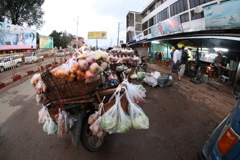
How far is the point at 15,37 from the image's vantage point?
16.2m

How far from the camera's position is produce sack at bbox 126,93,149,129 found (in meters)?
1.49

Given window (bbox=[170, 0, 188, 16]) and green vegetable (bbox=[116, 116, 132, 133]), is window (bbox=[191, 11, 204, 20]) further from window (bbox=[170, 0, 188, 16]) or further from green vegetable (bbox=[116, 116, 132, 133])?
green vegetable (bbox=[116, 116, 132, 133])

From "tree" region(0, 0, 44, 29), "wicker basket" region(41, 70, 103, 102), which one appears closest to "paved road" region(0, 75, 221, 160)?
"wicker basket" region(41, 70, 103, 102)

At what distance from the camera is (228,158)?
1081 mm

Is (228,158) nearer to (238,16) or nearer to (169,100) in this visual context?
(169,100)

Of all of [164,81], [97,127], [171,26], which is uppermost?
[171,26]

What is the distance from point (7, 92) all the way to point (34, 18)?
23.4 metres

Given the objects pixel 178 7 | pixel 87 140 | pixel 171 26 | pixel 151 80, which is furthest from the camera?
pixel 178 7

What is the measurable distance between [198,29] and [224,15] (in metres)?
11.1

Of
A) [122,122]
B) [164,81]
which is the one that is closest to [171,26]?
[164,81]

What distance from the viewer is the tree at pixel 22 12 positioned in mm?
18266

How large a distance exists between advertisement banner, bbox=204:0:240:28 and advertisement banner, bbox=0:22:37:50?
66.8 feet

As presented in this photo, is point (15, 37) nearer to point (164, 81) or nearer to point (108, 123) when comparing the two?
point (164, 81)

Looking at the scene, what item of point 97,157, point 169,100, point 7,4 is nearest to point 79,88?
point 97,157
